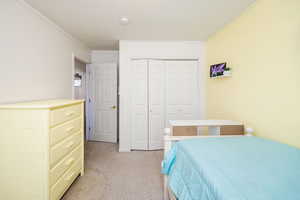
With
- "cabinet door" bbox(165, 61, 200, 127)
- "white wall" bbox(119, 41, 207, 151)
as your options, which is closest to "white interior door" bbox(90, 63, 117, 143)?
"white wall" bbox(119, 41, 207, 151)

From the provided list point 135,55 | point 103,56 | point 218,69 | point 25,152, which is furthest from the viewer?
point 103,56

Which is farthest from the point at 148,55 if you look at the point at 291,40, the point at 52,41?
the point at 291,40

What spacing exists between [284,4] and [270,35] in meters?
0.27

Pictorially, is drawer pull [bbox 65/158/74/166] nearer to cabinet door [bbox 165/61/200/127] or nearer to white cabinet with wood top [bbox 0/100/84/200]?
white cabinet with wood top [bbox 0/100/84/200]

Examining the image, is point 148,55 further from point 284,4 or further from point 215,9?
point 284,4

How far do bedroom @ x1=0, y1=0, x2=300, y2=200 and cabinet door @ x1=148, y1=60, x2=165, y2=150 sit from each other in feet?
0.07

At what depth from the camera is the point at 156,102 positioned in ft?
10.1

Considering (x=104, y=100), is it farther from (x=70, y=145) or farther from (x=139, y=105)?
(x=70, y=145)

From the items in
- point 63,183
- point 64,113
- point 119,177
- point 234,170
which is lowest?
point 119,177

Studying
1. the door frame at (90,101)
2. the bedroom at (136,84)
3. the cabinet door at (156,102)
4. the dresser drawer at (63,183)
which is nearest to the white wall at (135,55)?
the bedroom at (136,84)

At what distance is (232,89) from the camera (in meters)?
2.14

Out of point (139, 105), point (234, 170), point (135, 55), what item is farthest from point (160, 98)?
point (234, 170)

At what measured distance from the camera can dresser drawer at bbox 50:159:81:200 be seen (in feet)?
4.57

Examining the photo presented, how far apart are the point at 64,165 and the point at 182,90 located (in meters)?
2.43
